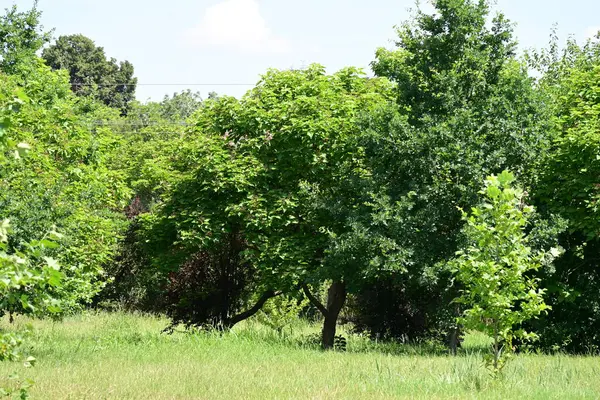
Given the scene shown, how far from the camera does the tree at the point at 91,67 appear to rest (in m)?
66.8

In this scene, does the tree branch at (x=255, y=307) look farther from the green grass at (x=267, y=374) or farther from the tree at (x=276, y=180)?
the green grass at (x=267, y=374)

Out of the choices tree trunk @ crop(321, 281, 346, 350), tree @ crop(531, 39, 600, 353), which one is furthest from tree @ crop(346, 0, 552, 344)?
tree trunk @ crop(321, 281, 346, 350)

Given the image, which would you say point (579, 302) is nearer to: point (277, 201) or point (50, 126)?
point (277, 201)

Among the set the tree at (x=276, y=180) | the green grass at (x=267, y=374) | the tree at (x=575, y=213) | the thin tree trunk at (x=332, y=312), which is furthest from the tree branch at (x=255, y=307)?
the tree at (x=575, y=213)

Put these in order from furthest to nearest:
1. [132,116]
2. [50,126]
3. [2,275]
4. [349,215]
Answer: [132,116], [50,126], [349,215], [2,275]

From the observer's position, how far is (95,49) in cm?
6931

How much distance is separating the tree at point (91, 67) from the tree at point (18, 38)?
137 ft

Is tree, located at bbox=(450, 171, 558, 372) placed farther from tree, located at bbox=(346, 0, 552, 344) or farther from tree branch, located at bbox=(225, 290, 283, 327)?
tree branch, located at bbox=(225, 290, 283, 327)

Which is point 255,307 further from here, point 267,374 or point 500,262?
point 500,262

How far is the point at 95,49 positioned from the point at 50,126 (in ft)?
169

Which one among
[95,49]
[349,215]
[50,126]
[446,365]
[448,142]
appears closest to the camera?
[446,365]

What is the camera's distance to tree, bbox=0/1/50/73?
77.9ft

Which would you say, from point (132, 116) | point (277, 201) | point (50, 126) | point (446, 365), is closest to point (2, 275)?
point (446, 365)

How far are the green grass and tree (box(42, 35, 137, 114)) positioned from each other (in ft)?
176
